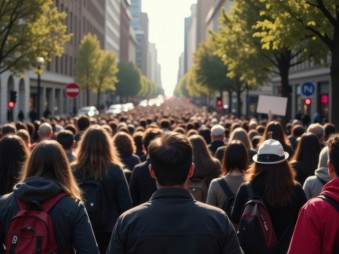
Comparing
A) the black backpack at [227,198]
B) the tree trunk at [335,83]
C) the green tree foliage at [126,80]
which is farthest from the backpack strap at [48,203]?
the green tree foliage at [126,80]

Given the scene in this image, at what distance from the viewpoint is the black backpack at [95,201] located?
658 centimetres

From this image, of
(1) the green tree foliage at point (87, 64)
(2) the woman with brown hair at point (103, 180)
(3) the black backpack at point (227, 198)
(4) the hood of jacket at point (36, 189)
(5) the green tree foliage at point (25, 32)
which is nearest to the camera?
(4) the hood of jacket at point (36, 189)

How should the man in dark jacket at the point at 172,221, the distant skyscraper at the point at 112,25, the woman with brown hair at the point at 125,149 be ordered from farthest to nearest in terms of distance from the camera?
1. the distant skyscraper at the point at 112,25
2. the woman with brown hair at the point at 125,149
3. the man in dark jacket at the point at 172,221

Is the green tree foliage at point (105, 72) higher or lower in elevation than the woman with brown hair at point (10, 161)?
higher

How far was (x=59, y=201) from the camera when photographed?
4.48 metres

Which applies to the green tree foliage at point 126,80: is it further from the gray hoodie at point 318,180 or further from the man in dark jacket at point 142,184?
the gray hoodie at point 318,180

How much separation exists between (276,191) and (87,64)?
70.9 meters

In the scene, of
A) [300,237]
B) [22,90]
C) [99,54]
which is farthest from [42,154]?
[99,54]

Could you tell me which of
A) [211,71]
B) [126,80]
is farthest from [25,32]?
[126,80]

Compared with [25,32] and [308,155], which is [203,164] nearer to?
[308,155]

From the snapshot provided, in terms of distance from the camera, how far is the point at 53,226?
14.4 ft

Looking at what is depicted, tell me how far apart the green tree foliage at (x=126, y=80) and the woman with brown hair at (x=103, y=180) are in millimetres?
117298

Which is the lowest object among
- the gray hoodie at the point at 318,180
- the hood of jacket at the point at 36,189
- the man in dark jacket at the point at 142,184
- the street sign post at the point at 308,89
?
the man in dark jacket at the point at 142,184

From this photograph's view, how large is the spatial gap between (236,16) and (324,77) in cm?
1419
